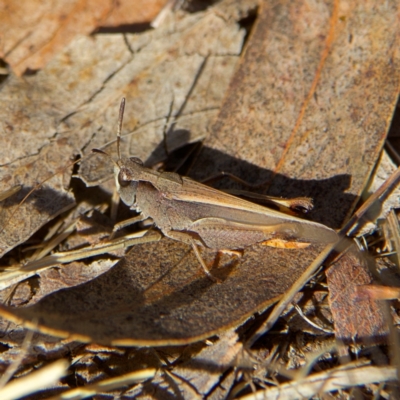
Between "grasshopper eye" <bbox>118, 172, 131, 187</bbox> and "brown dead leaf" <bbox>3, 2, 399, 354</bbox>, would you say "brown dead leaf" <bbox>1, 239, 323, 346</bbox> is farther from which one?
"grasshopper eye" <bbox>118, 172, 131, 187</bbox>

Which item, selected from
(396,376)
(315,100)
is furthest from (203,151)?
(396,376)

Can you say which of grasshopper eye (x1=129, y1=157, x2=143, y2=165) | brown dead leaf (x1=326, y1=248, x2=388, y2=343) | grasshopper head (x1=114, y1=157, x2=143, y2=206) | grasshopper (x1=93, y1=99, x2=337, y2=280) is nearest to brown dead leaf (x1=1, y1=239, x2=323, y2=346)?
grasshopper (x1=93, y1=99, x2=337, y2=280)

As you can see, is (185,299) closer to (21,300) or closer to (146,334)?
(146,334)

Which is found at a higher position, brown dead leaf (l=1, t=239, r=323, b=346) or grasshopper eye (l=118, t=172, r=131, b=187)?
grasshopper eye (l=118, t=172, r=131, b=187)

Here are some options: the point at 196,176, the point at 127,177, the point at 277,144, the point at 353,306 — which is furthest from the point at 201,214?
the point at 353,306

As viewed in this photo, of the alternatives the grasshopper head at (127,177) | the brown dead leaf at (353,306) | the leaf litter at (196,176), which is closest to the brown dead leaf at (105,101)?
the leaf litter at (196,176)
